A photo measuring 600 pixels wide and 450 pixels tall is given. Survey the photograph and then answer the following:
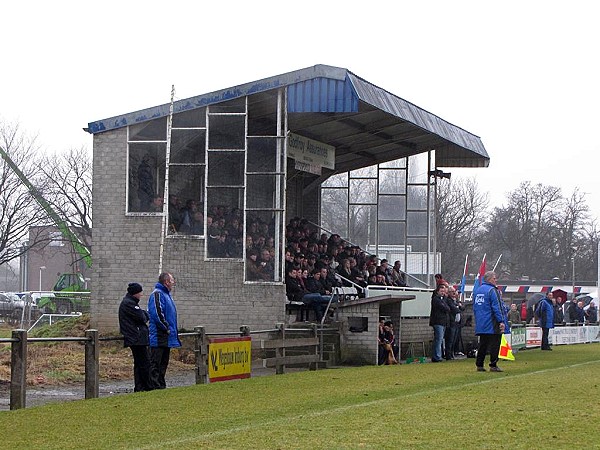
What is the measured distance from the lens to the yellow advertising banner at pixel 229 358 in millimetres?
17562

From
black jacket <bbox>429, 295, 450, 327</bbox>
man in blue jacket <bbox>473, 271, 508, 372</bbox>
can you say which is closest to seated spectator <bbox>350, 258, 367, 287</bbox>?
black jacket <bbox>429, 295, 450, 327</bbox>

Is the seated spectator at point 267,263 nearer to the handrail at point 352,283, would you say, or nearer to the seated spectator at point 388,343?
the handrail at point 352,283

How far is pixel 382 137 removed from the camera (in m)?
32.9

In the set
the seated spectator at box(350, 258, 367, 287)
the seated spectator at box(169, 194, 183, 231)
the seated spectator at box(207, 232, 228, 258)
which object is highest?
the seated spectator at box(169, 194, 183, 231)

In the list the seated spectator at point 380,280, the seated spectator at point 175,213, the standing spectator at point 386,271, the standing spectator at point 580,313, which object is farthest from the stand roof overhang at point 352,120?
the standing spectator at point 580,313

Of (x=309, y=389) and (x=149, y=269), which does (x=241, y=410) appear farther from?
(x=149, y=269)

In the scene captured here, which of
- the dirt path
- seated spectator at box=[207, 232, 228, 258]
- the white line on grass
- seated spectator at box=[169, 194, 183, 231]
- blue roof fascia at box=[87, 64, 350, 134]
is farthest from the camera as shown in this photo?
seated spectator at box=[169, 194, 183, 231]

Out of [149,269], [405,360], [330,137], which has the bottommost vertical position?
[405,360]

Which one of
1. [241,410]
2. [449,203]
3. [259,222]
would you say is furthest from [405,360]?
[449,203]

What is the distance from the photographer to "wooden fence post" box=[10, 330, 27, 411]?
13.6 metres

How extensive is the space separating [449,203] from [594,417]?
58.8 metres

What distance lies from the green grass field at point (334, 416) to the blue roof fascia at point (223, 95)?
32.7 feet

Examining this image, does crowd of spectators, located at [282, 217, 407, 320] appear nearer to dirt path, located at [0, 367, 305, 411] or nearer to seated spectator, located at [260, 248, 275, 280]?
seated spectator, located at [260, 248, 275, 280]

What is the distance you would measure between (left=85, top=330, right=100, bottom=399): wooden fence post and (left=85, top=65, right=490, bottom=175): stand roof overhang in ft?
40.0
